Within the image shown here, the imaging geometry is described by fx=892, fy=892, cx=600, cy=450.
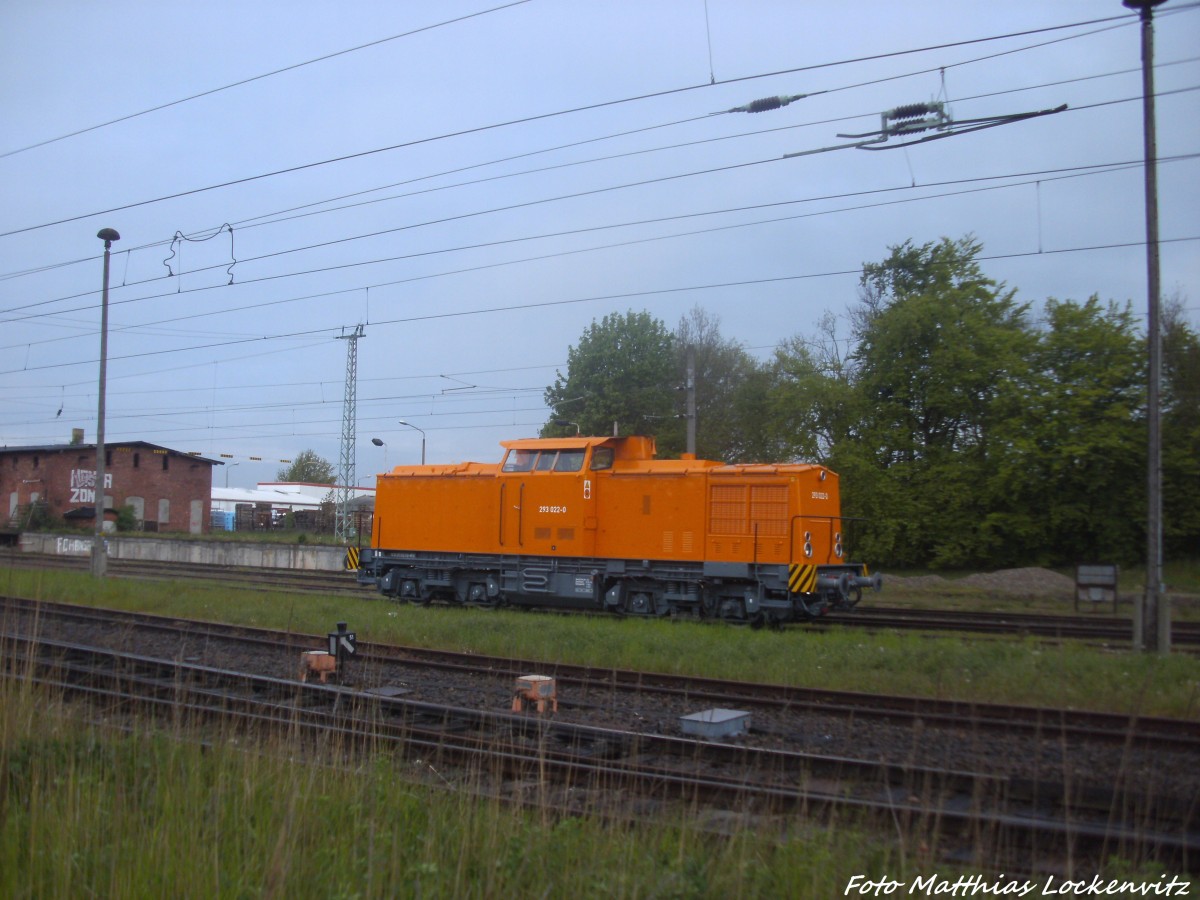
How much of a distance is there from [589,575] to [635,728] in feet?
29.1

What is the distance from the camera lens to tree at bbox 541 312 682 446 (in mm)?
46250

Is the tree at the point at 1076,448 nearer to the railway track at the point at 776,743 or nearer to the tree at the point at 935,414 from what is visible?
the tree at the point at 935,414

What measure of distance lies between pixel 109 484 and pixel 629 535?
136 ft

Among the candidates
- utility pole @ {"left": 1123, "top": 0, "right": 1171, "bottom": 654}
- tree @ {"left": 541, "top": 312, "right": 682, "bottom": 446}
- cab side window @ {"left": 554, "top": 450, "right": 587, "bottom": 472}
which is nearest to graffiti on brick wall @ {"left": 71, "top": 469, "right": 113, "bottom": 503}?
tree @ {"left": 541, "top": 312, "right": 682, "bottom": 446}

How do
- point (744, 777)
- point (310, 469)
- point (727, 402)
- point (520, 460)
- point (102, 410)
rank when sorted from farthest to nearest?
point (310, 469), point (727, 402), point (102, 410), point (520, 460), point (744, 777)

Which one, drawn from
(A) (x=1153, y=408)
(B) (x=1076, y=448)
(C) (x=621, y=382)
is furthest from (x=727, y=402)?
(A) (x=1153, y=408)

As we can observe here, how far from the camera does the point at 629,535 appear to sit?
17500mm

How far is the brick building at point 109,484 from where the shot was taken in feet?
158

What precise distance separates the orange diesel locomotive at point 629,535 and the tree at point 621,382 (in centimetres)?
2511

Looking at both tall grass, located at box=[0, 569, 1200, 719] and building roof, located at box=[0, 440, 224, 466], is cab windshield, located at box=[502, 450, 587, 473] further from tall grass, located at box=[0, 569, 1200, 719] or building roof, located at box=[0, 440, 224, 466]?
building roof, located at box=[0, 440, 224, 466]

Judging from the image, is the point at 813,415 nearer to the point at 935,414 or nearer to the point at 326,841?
the point at 935,414

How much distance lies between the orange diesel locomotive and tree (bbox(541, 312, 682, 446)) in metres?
25.1

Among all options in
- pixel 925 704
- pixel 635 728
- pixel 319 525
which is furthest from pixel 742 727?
pixel 319 525

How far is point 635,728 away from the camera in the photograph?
887 centimetres
